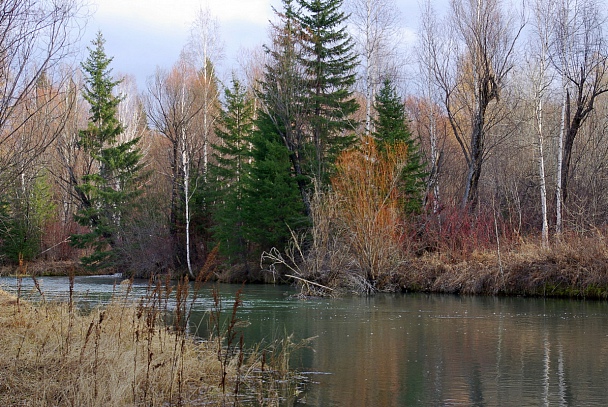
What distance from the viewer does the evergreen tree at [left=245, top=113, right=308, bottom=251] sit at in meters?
32.5

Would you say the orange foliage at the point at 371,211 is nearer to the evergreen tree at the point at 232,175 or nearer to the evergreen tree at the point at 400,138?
the evergreen tree at the point at 400,138

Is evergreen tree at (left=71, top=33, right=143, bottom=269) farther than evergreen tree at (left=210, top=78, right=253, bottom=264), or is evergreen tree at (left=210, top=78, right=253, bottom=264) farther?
evergreen tree at (left=71, top=33, right=143, bottom=269)

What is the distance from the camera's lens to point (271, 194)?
3306cm

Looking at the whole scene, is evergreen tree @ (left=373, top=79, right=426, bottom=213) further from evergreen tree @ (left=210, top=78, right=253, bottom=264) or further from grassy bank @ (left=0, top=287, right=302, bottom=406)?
grassy bank @ (left=0, top=287, right=302, bottom=406)

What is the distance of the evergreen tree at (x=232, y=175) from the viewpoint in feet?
114

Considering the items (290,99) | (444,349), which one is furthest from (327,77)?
(444,349)

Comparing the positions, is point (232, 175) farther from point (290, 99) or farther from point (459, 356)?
point (459, 356)

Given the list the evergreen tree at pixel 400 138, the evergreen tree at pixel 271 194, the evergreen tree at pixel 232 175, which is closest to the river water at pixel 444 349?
the evergreen tree at pixel 400 138

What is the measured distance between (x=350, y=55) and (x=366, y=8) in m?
2.72

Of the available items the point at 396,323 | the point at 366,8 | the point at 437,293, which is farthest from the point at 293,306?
the point at 366,8

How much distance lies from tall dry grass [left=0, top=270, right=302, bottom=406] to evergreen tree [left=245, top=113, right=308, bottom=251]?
70.8ft

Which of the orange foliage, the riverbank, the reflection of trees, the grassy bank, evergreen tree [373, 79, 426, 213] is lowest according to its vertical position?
the reflection of trees

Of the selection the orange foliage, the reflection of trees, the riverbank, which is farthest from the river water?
the orange foliage

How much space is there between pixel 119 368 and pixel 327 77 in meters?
28.2
